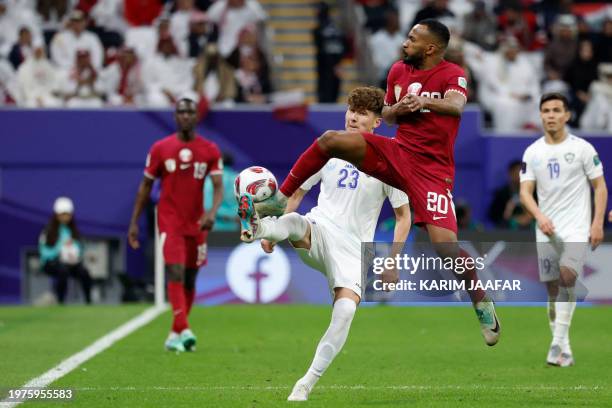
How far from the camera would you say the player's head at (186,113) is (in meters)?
12.9

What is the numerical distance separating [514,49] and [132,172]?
6.95 meters

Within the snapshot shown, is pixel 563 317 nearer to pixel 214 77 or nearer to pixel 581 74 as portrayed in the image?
pixel 214 77

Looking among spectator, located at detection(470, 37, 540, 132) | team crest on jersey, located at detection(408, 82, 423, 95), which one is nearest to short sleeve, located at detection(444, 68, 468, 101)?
team crest on jersey, located at detection(408, 82, 423, 95)

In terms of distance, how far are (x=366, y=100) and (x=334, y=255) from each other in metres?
1.12

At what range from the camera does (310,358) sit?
40.1 ft

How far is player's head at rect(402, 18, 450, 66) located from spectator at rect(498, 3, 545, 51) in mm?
14860

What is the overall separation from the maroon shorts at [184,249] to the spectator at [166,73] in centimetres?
845

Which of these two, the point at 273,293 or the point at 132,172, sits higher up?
the point at 132,172

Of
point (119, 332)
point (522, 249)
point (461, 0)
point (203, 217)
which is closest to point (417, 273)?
point (522, 249)

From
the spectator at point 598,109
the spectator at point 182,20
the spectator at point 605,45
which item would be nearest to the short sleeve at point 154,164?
the spectator at point 182,20

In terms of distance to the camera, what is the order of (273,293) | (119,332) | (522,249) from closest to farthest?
(522,249), (119,332), (273,293)

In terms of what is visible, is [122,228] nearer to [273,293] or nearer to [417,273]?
[273,293]

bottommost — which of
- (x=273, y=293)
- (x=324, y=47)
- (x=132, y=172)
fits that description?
(x=273, y=293)

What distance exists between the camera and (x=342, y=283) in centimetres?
894
